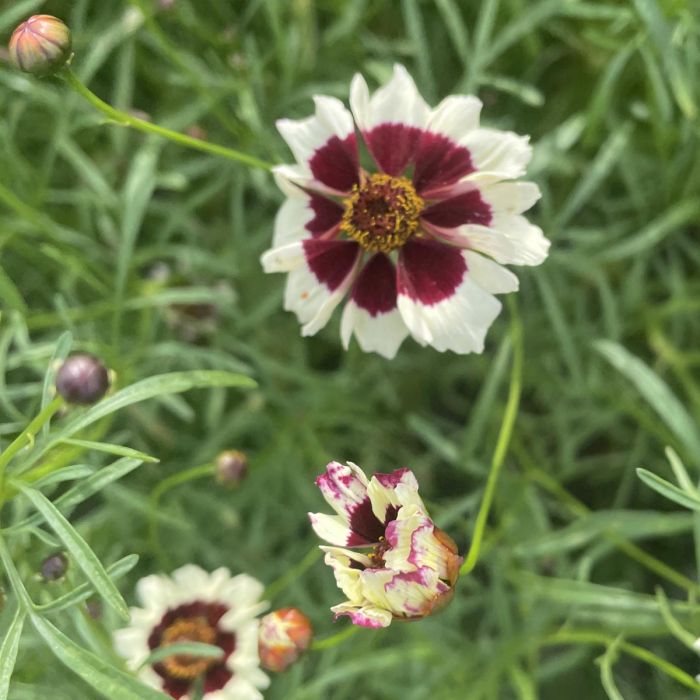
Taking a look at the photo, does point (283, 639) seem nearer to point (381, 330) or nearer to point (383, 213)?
point (381, 330)

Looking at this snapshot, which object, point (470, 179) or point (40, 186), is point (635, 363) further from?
point (40, 186)

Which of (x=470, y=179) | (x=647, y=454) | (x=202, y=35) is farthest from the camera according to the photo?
(x=647, y=454)

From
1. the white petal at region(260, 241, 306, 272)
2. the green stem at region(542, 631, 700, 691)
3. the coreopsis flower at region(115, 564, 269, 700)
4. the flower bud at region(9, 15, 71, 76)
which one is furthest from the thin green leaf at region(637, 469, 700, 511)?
the flower bud at region(9, 15, 71, 76)

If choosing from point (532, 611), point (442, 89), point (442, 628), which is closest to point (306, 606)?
point (442, 628)

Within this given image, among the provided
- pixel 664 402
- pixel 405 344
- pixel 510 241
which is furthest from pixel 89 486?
pixel 405 344

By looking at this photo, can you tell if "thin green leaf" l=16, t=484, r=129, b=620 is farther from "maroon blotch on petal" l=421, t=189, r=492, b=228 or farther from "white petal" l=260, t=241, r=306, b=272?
"maroon blotch on petal" l=421, t=189, r=492, b=228

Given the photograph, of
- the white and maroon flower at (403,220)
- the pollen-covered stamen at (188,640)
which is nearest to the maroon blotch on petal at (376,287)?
the white and maroon flower at (403,220)
